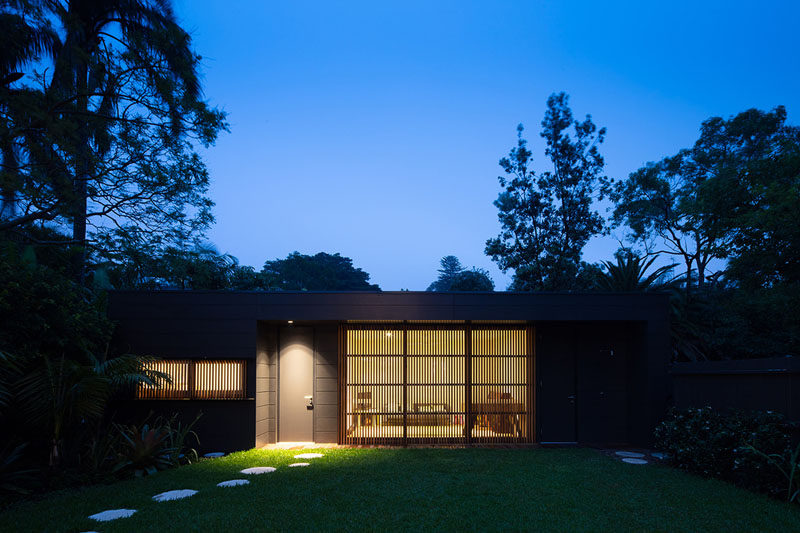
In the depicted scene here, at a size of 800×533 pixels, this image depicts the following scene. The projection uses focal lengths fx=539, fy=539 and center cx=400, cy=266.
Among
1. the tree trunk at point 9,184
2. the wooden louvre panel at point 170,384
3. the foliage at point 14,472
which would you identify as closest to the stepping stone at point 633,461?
the wooden louvre panel at point 170,384

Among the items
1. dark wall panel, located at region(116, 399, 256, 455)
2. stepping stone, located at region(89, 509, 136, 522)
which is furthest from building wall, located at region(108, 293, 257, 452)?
stepping stone, located at region(89, 509, 136, 522)

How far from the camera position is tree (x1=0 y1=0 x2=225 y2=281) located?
27.1ft

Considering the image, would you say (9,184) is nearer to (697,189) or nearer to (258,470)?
(258,470)

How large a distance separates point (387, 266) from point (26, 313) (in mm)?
70787

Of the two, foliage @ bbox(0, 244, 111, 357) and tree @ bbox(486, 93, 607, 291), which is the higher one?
tree @ bbox(486, 93, 607, 291)

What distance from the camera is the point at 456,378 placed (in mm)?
10070

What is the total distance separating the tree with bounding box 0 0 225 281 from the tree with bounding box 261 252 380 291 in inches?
1274

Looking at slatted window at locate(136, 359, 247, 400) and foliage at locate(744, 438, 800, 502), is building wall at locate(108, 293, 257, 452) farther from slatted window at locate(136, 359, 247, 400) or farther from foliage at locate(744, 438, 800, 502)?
foliage at locate(744, 438, 800, 502)

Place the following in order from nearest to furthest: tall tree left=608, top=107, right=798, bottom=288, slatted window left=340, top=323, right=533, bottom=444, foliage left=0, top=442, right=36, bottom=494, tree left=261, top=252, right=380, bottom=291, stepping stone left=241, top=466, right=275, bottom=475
A: foliage left=0, top=442, right=36, bottom=494
stepping stone left=241, top=466, right=275, bottom=475
slatted window left=340, top=323, right=533, bottom=444
tall tree left=608, top=107, right=798, bottom=288
tree left=261, top=252, right=380, bottom=291

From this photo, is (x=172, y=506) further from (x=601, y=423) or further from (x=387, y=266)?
(x=387, y=266)

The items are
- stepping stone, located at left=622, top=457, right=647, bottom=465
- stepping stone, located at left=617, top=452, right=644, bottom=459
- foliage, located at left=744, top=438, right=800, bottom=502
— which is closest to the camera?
foliage, located at left=744, top=438, right=800, bottom=502

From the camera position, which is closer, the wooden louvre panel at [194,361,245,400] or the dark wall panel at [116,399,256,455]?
the dark wall panel at [116,399,256,455]

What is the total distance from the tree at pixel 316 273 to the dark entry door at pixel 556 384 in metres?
33.5

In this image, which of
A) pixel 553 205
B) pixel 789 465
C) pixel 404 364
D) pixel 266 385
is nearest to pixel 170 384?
pixel 266 385
